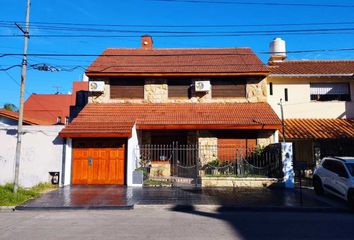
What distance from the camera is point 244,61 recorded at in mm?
22625

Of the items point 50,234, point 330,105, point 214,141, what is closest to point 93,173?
point 214,141

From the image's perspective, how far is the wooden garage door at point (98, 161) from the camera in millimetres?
17156

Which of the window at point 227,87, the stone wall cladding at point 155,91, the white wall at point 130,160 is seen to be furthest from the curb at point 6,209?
the window at point 227,87

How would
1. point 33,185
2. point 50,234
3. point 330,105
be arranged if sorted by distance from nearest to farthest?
point 50,234
point 33,185
point 330,105

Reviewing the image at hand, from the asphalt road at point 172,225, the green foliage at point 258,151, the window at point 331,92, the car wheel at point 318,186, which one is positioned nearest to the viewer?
the asphalt road at point 172,225

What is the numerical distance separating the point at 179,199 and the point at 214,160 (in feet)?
18.1

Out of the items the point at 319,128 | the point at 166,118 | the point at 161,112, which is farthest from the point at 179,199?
the point at 319,128

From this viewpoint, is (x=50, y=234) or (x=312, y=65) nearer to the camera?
(x=50, y=234)

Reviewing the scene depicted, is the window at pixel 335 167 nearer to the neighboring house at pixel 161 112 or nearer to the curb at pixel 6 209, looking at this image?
the neighboring house at pixel 161 112

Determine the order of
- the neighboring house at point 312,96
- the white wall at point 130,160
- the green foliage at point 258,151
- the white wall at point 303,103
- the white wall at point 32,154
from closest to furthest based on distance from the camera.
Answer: the white wall at point 130,160, the white wall at point 32,154, the green foliage at point 258,151, the neighboring house at point 312,96, the white wall at point 303,103

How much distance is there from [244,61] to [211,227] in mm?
15697

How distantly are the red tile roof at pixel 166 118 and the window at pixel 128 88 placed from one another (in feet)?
2.62

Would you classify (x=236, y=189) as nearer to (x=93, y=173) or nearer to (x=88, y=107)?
(x=93, y=173)

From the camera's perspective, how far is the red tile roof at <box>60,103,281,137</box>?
56.0 feet
